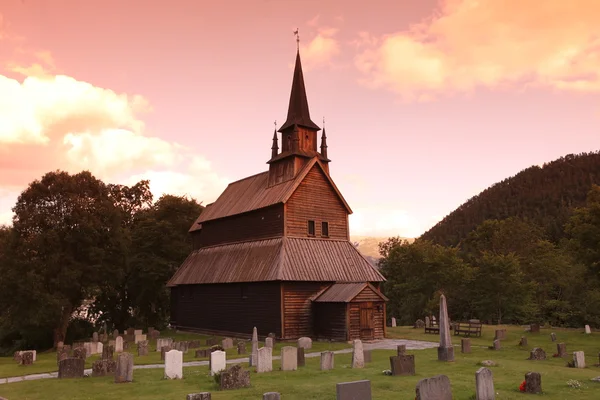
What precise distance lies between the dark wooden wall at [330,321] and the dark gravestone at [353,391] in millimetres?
20454

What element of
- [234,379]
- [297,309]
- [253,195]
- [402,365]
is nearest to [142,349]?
[297,309]

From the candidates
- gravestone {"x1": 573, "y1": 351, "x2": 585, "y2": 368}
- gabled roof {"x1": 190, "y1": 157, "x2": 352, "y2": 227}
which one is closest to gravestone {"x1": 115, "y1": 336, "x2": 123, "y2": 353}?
gabled roof {"x1": 190, "y1": 157, "x2": 352, "y2": 227}

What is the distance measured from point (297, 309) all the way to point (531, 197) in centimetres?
10294

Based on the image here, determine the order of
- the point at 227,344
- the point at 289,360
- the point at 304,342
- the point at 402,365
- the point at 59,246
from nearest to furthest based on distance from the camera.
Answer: the point at 402,365 < the point at 289,360 < the point at 304,342 < the point at 227,344 < the point at 59,246

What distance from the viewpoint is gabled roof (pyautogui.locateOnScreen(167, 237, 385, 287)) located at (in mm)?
33750

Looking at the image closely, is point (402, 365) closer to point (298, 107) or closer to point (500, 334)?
point (500, 334)

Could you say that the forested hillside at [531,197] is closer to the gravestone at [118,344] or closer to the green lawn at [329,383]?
the green lawn at [329,383]

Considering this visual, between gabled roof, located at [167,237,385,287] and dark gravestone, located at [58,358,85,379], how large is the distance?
48.8ft

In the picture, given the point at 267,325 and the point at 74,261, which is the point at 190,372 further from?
the point at 74,261

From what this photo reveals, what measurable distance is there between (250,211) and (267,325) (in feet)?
32.3

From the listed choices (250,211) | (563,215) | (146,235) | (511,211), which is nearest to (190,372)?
(250,211)

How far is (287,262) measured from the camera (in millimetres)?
33688

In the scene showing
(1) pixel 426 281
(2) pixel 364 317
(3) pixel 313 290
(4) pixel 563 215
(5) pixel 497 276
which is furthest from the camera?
(4) pixel 563 215

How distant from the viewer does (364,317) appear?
3212 cm
